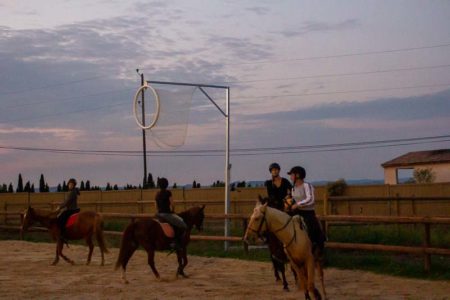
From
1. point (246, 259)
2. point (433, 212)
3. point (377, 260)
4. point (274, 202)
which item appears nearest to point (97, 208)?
point (433, 212)

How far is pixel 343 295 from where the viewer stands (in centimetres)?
1061

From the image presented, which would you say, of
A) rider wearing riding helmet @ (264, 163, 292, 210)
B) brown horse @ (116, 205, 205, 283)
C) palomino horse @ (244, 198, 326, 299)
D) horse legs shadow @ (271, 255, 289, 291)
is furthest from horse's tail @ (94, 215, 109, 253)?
palomino horse @ (244, 198, 326, 299)

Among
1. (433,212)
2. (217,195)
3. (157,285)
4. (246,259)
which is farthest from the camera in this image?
(217,195)

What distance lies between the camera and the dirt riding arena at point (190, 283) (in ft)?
35.5

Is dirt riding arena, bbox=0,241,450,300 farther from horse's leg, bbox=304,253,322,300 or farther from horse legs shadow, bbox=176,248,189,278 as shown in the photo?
horse's leg, bbox=304,253,322,300

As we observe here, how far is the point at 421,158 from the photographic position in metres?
42.7

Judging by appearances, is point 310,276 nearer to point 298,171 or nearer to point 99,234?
point 298,171

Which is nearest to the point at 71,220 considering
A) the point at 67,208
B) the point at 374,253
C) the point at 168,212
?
the point at 67,208

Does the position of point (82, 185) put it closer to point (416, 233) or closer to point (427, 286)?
point (416, 233)

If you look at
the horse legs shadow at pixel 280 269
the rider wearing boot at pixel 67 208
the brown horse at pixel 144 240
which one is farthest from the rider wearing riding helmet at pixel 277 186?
the rider wearing boot at pixel 67 208

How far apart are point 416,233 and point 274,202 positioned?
7.16 m

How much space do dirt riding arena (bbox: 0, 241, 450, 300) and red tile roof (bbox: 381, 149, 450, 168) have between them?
2780 cm

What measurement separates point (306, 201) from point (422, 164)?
33.3 metres

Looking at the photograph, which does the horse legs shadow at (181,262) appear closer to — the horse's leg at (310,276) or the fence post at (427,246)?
the horse's leg at (310,276)
